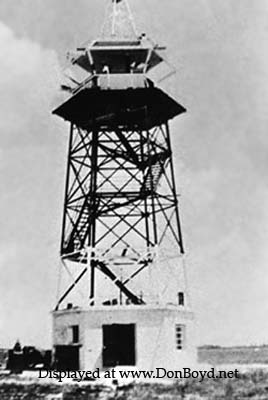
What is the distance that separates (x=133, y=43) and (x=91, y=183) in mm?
7333

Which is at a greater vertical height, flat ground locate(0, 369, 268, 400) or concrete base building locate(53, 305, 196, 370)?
concrete base building locate(53, 305, 196, 370)

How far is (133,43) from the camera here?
38469 millimetres

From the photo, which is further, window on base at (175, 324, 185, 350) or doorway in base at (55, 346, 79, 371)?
window on base at (175, 324, 185, 350)

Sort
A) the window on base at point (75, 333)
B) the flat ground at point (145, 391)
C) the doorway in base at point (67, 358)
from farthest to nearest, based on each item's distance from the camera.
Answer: the window on base at point (75, 333) < the doorway in base at point (67, 358) < the flat ground at point (145, 391)

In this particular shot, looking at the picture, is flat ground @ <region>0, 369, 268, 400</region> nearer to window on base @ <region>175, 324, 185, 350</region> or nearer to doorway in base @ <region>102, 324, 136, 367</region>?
doorway in base @ <region>102, 324, 136, 367</region>

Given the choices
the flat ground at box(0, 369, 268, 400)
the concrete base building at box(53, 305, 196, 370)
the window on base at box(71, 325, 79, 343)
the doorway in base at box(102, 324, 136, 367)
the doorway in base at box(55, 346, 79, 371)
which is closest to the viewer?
the flat ground at box(0, 369, 268, 400)

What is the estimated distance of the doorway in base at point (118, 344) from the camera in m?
36.1

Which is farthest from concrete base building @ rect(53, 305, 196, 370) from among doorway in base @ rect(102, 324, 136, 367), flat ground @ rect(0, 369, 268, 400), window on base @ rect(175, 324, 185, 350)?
flat ground @ rect(0, 369, 268, 400)

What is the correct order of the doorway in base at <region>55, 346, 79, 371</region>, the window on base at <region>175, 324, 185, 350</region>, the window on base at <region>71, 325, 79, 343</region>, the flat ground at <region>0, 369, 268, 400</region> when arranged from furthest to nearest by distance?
the window on base at <region>175, 324, 185, 350</region>, the window on base at <region>71, 325, 79, 343</region>, the doorway in base at <region>55, 346, 79, 371</region>, the flat ground at <region>0, 369, 268, 400</region>

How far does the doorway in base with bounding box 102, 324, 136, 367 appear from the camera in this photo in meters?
36.1

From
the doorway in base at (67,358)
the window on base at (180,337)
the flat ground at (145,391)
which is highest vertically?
the window on base at (180,337)

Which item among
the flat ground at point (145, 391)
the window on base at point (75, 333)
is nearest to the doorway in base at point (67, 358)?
the window on base at point (75, 333)

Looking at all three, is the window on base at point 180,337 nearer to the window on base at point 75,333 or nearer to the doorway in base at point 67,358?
the window on base at point 75,333

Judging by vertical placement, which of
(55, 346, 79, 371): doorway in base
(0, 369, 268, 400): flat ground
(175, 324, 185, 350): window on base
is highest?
(175, 324, 185, 350): window on base
